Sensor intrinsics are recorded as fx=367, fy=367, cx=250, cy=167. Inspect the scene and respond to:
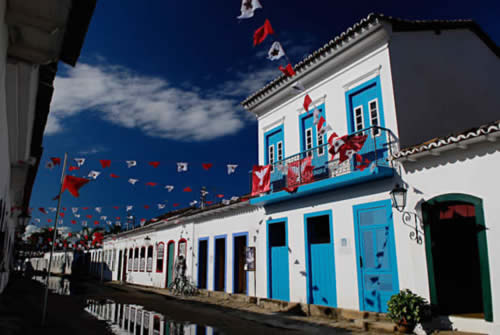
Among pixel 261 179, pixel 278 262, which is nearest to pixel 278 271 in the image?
pixel 278 262

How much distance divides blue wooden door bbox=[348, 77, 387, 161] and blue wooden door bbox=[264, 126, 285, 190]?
321 centimetres

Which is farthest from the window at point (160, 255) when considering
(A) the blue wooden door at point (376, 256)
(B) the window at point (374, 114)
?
(B) the window at point (374, 114)

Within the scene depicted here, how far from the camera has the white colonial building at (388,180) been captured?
7574mm

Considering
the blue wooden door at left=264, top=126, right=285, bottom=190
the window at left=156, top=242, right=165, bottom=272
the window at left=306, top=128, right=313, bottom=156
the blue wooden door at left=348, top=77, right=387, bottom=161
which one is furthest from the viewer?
the window at left=156, top=242, right=165, bottom=272

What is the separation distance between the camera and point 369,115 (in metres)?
10.1

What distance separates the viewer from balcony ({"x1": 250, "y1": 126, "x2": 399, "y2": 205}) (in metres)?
9.09

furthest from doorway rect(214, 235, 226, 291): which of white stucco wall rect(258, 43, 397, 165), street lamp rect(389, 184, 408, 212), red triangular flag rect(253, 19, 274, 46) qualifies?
red triangular flag rect(253, 19, 274, 46)

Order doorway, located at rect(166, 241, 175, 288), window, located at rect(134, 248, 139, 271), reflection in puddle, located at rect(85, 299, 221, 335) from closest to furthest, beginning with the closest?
reflection in puddle, located at rect(85, 299, 221, 335)
doorway, located at rect(166, 241, 175, 288)
window, located at rect(134, 248, 139, 271)

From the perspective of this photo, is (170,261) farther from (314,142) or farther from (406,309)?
(406,309)

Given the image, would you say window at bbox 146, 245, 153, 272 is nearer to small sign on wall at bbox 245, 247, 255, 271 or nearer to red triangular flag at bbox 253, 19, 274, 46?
small sign on wall at bbox 245, 247, 255, 271

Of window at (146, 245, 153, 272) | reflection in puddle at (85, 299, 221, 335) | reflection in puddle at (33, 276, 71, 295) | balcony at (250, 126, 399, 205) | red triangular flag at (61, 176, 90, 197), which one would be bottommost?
reflection in puddle at (33, 276, 71, 295)

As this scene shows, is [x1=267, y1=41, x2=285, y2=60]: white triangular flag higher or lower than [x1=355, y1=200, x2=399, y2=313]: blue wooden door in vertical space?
higher

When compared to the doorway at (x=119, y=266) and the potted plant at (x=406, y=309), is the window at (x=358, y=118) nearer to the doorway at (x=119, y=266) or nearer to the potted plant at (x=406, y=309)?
the potted plant at (x=406, y=309)

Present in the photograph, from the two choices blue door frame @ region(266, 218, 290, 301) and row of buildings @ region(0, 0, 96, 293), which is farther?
blue door frame @ region(266, 218, 290, 301)
